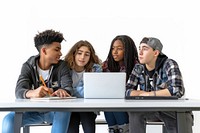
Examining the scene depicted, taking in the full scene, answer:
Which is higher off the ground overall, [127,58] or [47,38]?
[47,38]

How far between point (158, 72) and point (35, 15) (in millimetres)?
1608

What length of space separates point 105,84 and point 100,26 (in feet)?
5.46

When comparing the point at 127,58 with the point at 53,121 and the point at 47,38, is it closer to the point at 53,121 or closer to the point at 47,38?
the point at 47,38

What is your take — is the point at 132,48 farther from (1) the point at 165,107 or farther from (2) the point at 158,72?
(1) the point at 165,107

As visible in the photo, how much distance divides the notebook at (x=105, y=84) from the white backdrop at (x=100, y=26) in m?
1.48

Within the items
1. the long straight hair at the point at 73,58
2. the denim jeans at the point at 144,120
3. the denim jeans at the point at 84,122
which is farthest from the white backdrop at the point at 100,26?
the denim jeans at the point at 144,120

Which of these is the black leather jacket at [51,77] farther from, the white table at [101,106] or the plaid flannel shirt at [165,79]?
the white table at [101,106]

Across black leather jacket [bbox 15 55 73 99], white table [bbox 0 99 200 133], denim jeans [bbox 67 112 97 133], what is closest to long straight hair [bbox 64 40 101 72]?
black leather jacket [bbox 15 55 73 99]

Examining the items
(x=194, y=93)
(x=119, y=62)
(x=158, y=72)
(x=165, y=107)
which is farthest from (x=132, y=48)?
(x=165, y=107)

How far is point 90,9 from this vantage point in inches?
156

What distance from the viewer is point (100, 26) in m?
3.89

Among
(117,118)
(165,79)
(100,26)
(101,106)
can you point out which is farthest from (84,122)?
(100,26)

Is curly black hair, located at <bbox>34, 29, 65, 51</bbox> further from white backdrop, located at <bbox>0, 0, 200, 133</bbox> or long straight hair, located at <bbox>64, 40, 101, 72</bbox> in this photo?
white backdrop, located at <bbox>0, 0, 200, 133</bbox>

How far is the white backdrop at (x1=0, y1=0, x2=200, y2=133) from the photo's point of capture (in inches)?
152
